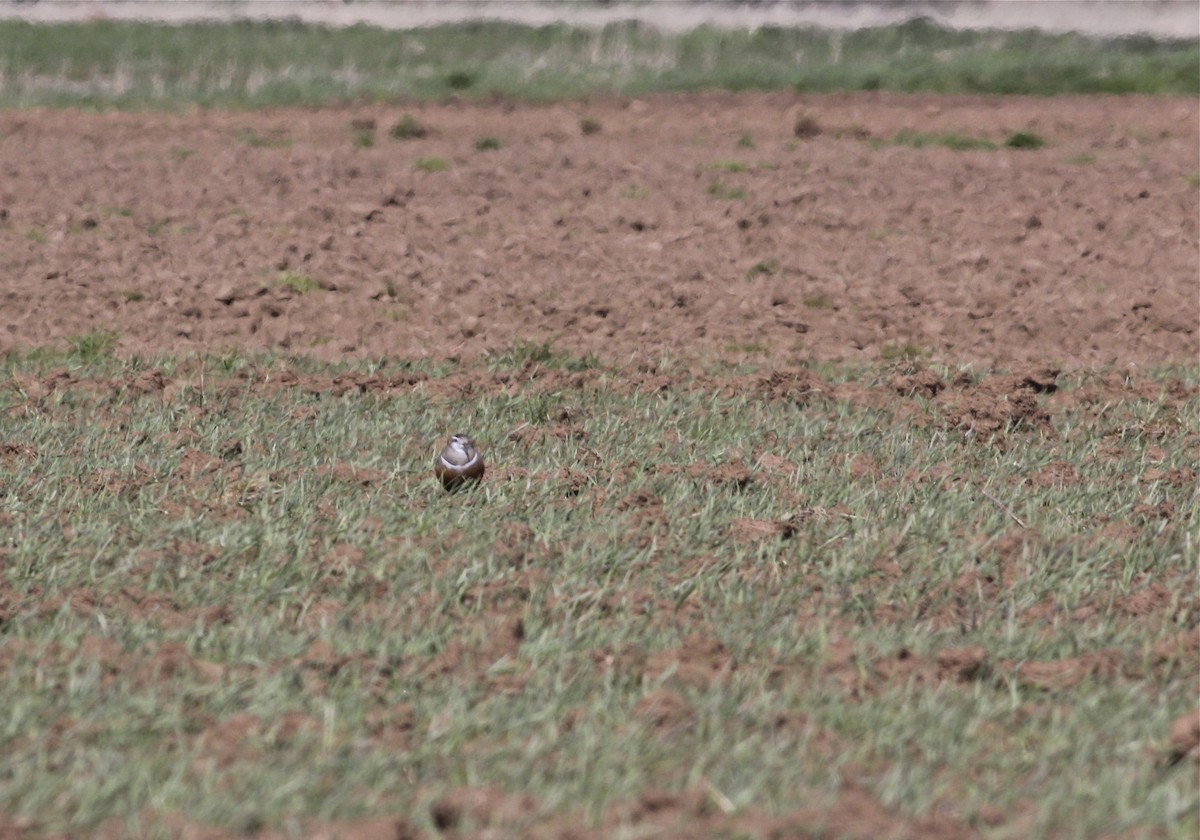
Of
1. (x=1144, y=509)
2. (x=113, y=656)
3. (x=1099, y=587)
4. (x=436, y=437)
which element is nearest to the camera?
(x=113, y=656)

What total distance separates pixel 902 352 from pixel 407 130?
769 cm

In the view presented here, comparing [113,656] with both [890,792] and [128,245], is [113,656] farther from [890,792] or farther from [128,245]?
[128,245]

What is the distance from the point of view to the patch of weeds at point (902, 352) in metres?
8.11

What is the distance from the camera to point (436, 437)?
6.15m

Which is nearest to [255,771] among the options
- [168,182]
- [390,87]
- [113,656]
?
[113,656]

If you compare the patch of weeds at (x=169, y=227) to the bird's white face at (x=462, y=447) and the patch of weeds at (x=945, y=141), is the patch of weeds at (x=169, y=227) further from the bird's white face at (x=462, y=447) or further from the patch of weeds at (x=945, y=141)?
the patch of weeds at (x=945, y=141)

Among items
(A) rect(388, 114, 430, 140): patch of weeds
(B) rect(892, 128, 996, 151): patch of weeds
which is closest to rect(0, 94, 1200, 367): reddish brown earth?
(A) rect(388, 114, 430, 140): patch of weeds

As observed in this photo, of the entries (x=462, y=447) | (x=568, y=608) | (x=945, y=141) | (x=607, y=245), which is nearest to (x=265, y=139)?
(x=607, y=245)

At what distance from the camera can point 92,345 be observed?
787 centimetres

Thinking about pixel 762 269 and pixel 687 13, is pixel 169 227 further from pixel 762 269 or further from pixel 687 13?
pixel 687 13

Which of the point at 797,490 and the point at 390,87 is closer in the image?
the point at 797,490

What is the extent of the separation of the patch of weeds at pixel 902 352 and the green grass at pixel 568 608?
3.96ft

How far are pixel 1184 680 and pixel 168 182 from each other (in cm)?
933

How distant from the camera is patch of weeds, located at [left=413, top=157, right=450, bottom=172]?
41.0ft
